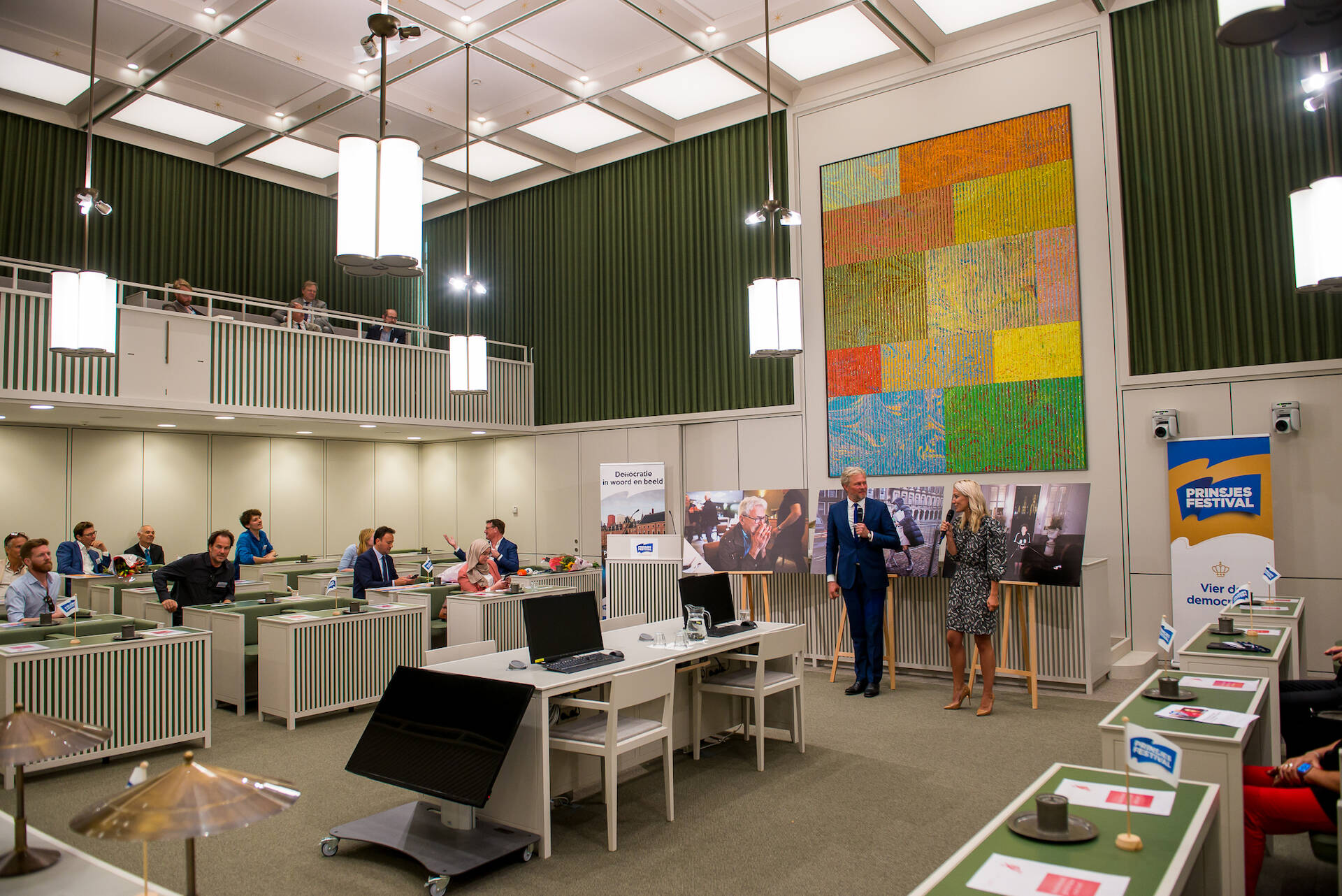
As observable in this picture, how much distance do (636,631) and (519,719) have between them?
2066 mm

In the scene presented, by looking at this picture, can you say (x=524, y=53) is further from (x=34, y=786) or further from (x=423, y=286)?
(x=34, y=786)

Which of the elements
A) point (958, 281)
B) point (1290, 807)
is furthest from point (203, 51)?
point (1290, 807)

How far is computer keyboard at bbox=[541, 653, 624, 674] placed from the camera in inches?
176

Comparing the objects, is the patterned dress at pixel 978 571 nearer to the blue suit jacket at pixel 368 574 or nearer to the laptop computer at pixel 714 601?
the laptop computer at pixel 714 601

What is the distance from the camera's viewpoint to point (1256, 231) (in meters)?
7.62

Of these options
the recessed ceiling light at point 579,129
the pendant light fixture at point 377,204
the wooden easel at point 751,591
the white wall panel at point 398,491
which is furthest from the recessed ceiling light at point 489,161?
the pendant light fixture at point 377,204

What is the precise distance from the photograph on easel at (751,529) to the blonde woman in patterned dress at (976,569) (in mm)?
2093

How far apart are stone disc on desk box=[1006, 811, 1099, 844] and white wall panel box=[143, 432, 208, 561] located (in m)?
11.8

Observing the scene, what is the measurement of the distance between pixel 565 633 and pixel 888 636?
4033 mm

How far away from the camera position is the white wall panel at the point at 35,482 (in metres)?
10.3

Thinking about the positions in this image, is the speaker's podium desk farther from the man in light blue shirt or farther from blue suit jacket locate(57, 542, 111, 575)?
blue suit jacket locate(57, 542, 111, 575)

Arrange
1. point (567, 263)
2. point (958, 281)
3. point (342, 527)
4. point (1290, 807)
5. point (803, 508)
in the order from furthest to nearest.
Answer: point (342, 527)
point (567, 263)
point (958, 281)
point (803, 508)
point (1290, 807)

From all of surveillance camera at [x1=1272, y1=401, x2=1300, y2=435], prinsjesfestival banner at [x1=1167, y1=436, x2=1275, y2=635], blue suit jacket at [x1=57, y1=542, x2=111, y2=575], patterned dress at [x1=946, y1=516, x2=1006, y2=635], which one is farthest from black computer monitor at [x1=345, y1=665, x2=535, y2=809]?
blue suit jacket at [x1=57, y1=542, x2=111, y2=575]

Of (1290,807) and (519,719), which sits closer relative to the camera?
(1290,807)
